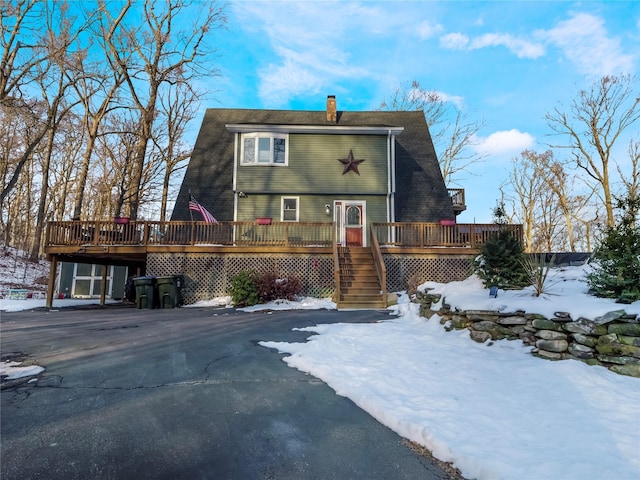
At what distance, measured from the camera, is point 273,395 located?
11.3ft

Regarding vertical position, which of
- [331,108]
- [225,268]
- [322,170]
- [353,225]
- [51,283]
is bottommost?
[51,283]

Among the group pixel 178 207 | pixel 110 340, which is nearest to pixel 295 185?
pixel 178 207

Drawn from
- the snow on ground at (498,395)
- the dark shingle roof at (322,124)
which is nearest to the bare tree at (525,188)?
the dark shingle roof at (322,124)

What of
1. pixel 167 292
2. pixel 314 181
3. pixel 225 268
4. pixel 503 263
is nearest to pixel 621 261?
pixel 503 263

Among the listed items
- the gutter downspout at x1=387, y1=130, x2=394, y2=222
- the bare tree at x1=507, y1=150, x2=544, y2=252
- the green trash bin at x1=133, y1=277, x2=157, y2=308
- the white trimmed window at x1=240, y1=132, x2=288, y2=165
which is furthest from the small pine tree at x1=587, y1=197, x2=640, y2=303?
the bare tree at x1=507, y1=150, x2=544, y2=252

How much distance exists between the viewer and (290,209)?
49.6 feet

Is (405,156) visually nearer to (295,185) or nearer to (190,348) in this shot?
(295,185)

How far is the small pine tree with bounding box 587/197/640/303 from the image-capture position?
3936mm

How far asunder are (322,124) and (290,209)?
4603mm

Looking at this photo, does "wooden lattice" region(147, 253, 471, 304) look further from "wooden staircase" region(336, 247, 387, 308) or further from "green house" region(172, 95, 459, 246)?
"green house" region(172, 95, 459, 246)

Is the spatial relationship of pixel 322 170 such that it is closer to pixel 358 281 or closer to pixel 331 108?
pixel 331 108

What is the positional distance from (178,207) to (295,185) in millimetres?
5346

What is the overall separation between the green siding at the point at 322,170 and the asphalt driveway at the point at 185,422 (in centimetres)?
1056

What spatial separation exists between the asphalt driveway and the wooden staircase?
572 centimetres
